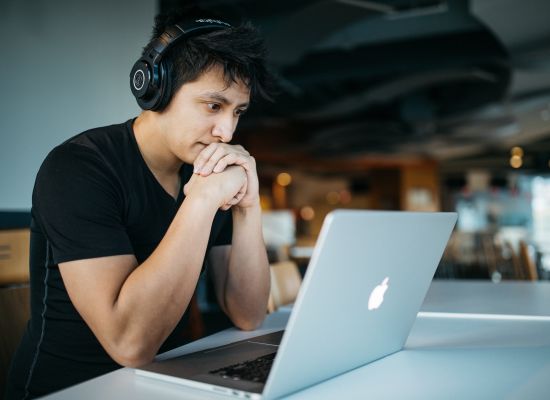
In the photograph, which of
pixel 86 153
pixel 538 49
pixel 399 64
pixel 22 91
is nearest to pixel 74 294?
pixel 86 153

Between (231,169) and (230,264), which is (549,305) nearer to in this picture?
(230,264)

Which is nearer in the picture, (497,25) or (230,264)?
(230,264)

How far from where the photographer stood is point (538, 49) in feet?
18.4

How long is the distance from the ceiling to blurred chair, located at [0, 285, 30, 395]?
3.61 m

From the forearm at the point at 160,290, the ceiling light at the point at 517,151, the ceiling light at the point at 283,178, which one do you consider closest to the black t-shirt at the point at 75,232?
the forearm at the point at 160,290

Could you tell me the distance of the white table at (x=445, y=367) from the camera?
84 centimetres

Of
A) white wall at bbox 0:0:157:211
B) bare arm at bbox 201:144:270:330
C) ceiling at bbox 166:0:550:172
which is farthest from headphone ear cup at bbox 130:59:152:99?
ceiling at bbox 166:0:550:172

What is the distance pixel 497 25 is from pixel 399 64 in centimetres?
219

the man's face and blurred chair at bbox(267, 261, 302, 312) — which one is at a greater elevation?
the man's face

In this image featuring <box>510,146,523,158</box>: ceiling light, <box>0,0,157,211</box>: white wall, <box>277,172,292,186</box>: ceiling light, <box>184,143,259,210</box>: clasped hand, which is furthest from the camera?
<box>277,172,292,186</box>: ceiling light

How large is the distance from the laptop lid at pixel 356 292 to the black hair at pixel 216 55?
62 centimetres

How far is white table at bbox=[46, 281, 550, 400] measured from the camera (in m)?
0.84

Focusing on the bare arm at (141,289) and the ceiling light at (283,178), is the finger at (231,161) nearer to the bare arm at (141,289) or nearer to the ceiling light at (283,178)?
the bare arm at (141,289)

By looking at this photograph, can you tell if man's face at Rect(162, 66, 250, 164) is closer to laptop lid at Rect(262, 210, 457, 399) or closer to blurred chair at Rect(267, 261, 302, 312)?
laptop lid at Rect(262, 210, 457, 399)
